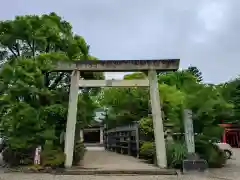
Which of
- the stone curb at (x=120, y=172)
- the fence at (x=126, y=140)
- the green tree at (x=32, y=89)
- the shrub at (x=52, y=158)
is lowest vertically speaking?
the stone curb at (x=120, y=172)

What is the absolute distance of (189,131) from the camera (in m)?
9.74

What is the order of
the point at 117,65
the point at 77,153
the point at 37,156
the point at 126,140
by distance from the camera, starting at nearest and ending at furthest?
the point at 37,156, the point at 117,65, the point at 77,153, the point at 126,140

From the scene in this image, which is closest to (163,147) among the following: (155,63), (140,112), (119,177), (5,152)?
(119,177)

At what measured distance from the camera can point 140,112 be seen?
48.2 ft

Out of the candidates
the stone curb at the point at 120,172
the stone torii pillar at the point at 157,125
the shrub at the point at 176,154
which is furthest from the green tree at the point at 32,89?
the shrub at the point at 176,154

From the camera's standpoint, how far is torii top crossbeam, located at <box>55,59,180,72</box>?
407 inches

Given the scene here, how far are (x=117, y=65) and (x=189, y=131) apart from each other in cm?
356

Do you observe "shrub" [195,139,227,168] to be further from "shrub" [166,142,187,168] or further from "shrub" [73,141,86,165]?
"shrub" [73,141,86,165]

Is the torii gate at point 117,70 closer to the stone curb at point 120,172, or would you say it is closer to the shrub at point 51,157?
the shrub at point 51,157

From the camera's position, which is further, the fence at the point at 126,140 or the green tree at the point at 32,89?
the fence at the point at 126,140

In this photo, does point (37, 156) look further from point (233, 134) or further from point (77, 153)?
point (233, 134)

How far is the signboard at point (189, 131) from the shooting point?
31.2ft

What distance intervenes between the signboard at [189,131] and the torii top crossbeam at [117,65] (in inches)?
70.2

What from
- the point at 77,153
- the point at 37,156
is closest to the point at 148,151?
the point at 77,153
